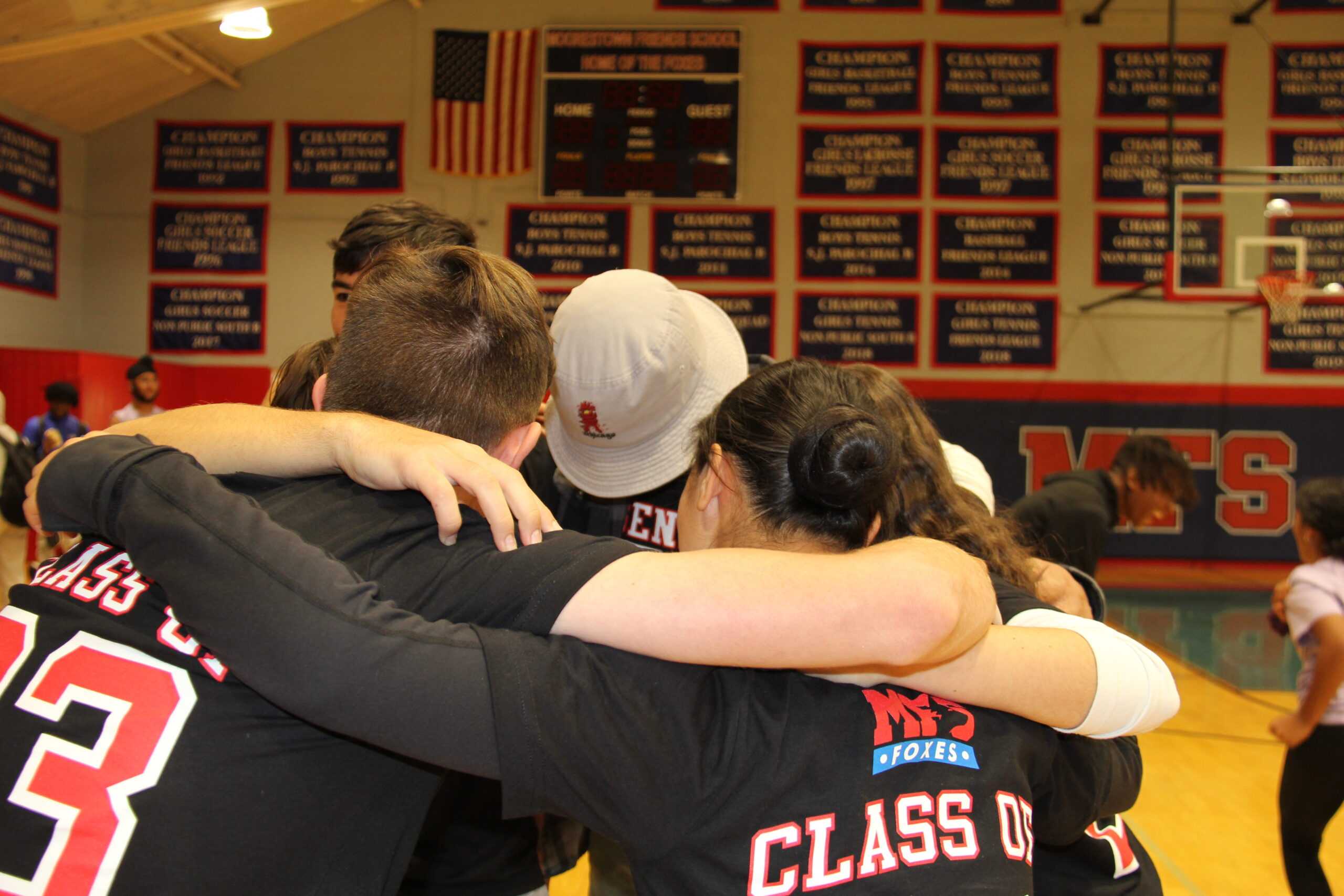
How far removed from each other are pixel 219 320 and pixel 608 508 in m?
8.96

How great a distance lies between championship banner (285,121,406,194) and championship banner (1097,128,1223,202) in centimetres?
727

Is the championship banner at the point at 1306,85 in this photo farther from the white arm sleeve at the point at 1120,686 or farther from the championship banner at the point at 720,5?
the white arm sleeve at the point at 1120,686

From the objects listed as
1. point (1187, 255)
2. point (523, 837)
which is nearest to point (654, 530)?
point (523, 837)

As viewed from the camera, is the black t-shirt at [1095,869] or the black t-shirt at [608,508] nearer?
the black t-shirt at [1095,869]

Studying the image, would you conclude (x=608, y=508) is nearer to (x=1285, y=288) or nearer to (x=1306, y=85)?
(x=1285, y=288)

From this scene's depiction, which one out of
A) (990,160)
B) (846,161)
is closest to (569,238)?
(846,161)

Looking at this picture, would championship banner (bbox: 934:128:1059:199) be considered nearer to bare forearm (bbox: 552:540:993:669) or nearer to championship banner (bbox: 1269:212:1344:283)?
championship banner (bbox: 1269:212:1344:283)

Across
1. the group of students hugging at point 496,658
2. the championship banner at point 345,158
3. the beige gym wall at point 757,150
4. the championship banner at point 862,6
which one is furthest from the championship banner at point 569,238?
the group of students hugging at point 496,658

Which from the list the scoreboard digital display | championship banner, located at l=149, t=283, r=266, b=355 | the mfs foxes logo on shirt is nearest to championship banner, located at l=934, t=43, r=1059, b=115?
the scoreboard digital display

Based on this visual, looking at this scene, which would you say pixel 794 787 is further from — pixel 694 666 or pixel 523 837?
pixel 523 837

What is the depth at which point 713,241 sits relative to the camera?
9.34 metres

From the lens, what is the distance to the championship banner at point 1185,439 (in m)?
9.08

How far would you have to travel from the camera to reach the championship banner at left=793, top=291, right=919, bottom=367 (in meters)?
9.37

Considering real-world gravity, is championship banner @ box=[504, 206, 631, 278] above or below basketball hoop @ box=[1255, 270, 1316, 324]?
above
